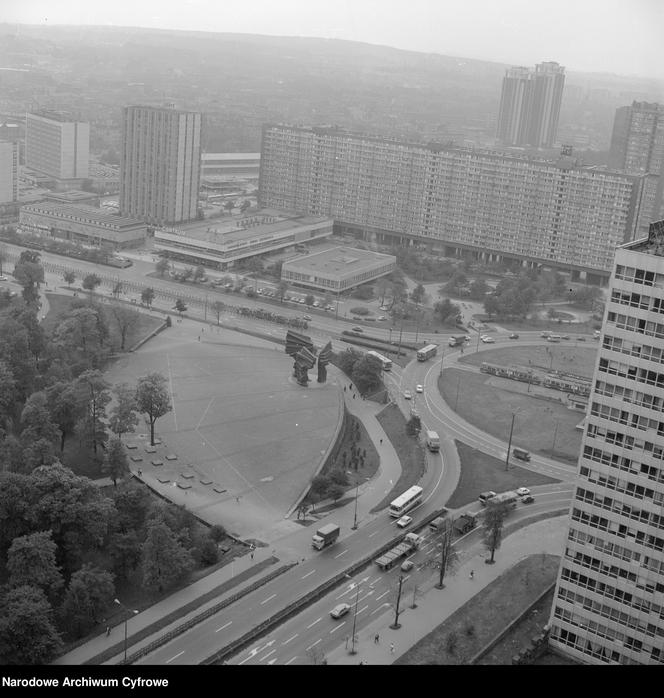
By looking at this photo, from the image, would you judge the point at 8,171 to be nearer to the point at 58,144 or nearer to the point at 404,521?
the point at 58,144

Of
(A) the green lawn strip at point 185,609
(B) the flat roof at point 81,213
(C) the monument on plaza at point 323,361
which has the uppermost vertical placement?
(B) the flat roof at point 81,213

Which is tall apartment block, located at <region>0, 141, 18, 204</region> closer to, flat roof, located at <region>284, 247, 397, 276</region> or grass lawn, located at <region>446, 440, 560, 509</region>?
flat roof, located at <region>284, 247, 397, 276</region>

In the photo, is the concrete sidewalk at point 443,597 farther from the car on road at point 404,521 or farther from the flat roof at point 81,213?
the flat roof at point 81,213

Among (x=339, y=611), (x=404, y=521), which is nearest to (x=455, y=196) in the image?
(x=404, y=521)

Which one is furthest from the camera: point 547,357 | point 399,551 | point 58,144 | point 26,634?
point 58,144

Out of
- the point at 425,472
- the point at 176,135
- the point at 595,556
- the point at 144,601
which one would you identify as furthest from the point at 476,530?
the point at 176,135

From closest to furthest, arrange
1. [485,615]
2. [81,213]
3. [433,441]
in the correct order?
[485,615], [433,441], [81,213]

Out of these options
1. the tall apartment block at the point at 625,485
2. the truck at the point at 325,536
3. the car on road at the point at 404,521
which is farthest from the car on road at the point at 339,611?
the tall apartment block at the point at 625,485
